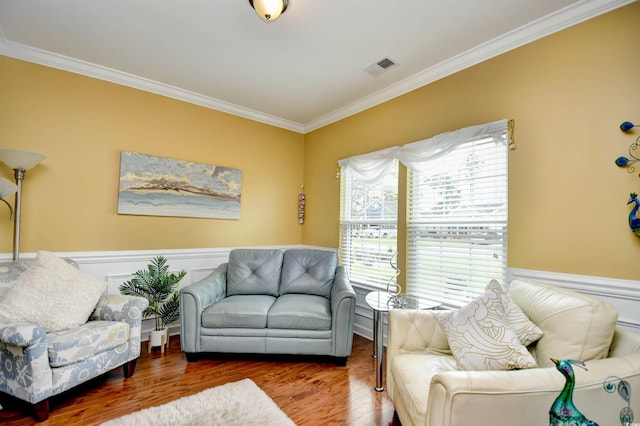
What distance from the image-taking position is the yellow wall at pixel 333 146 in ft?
5.95

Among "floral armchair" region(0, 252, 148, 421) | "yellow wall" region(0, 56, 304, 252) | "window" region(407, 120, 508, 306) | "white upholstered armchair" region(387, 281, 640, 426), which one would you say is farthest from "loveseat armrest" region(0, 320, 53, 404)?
"window" region(407, 120, 508, 306)

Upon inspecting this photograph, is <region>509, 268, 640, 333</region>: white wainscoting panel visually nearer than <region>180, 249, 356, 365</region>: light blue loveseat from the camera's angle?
Yes

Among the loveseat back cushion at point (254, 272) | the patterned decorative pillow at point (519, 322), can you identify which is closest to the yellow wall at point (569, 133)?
the patterned decorative pillow at point (519, 322)

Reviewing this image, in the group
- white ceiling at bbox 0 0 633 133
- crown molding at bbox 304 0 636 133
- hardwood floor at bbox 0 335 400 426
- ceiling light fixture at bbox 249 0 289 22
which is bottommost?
hardwood floor at bbox 0 335 400 426

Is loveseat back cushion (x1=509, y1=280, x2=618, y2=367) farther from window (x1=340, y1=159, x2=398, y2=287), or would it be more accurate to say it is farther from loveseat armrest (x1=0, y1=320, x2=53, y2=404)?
loveseat armrest (x1=0, y1=320, x2=53, y2=404)

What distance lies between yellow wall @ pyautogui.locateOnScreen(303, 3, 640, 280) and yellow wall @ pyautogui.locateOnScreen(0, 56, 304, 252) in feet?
8.92

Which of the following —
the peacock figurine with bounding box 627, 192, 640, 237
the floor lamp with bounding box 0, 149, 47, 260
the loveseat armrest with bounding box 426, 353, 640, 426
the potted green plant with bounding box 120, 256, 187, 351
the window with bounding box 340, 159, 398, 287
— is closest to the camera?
the loveseat armrest with bounding box 426, 353, 640, 426

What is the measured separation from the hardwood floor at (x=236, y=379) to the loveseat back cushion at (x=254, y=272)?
67 cm

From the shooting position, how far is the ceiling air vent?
8.54 ft

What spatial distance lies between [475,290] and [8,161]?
12.7ft

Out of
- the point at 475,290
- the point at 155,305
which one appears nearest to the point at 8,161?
the point at 155,305

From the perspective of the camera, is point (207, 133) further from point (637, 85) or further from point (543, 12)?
point (637, 85)

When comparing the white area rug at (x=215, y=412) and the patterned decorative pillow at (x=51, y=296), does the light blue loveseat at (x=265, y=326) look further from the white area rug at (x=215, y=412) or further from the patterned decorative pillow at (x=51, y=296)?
the patterned decorative pillow at (x=51, y=296)

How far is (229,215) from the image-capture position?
11.9 feet
